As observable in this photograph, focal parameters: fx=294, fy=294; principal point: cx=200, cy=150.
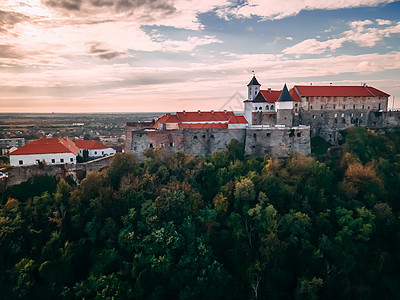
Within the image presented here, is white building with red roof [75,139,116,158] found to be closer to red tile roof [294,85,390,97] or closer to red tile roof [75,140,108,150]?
red tile roof [75,140,108,150]

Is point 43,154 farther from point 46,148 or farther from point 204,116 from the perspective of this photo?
point 204,116

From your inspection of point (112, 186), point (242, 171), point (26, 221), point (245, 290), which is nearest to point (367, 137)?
point (242, 171)

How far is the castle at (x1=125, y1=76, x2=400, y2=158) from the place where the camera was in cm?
3441

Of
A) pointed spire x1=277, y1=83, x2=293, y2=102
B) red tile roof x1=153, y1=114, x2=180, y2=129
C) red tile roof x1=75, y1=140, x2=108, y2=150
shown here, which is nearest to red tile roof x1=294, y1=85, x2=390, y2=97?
pointed spire x1=277, y1=83, x2=293, y2=102

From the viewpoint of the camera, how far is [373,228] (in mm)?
25391

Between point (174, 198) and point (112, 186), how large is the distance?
6569 millimetres

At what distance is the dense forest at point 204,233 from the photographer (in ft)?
74.5

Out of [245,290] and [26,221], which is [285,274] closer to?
[245,290]

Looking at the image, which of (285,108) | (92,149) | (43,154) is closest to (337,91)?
(285,108)

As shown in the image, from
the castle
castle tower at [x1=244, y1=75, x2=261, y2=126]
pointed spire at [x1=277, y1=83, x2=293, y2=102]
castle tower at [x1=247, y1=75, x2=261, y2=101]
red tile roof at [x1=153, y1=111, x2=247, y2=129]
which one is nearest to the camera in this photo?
the castle

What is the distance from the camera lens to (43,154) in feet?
100

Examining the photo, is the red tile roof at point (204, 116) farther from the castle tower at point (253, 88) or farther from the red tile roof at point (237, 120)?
the castle tower at point (253, 88)

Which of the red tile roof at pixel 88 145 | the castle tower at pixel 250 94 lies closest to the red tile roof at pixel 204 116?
the castle tower at pixel 250 94

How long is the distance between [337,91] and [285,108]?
8970 millimetres
